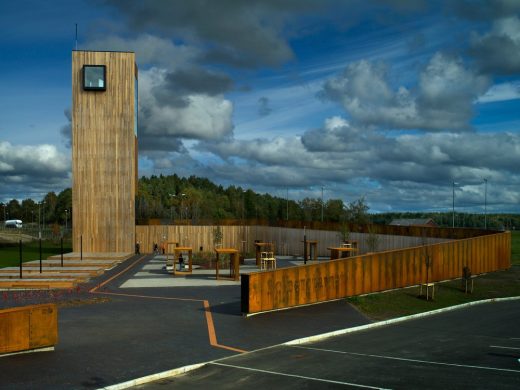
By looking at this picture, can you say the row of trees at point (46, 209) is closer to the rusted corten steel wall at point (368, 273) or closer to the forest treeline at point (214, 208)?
the forest treeline at point (214, 208)

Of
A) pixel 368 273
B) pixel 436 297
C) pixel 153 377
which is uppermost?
pixel 368 273

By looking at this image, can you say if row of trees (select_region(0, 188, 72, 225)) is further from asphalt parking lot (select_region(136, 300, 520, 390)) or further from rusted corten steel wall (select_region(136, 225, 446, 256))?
asphalt parking lot (select_region(136, 300, 520, 390))

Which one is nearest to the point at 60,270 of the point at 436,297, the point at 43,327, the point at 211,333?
the point at 211,333

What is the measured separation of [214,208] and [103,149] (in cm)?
7980

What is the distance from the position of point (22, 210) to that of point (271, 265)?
177 meters

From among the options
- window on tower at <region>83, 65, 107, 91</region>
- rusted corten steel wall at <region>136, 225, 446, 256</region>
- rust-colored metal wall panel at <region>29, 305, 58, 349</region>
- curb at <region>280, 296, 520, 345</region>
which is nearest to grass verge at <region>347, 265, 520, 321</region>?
curb at <region>280, 296, 520, 345</region>

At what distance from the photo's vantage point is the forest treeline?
305 ft

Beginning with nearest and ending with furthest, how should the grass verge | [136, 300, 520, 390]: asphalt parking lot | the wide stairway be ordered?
[136, 300, 520, 390]: asphalt parking lot
the grass verge
the wide stairway

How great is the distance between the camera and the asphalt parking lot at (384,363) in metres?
11.3

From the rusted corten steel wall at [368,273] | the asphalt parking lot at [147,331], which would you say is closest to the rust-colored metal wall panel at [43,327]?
the asphalt parking lot at [147,331]

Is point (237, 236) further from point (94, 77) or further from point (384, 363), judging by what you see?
point (384, 363)

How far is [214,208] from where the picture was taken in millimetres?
130125

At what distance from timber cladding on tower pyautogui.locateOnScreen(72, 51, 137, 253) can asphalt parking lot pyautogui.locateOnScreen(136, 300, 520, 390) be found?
37299 mm

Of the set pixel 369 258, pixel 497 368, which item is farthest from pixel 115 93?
pixel 497 368
